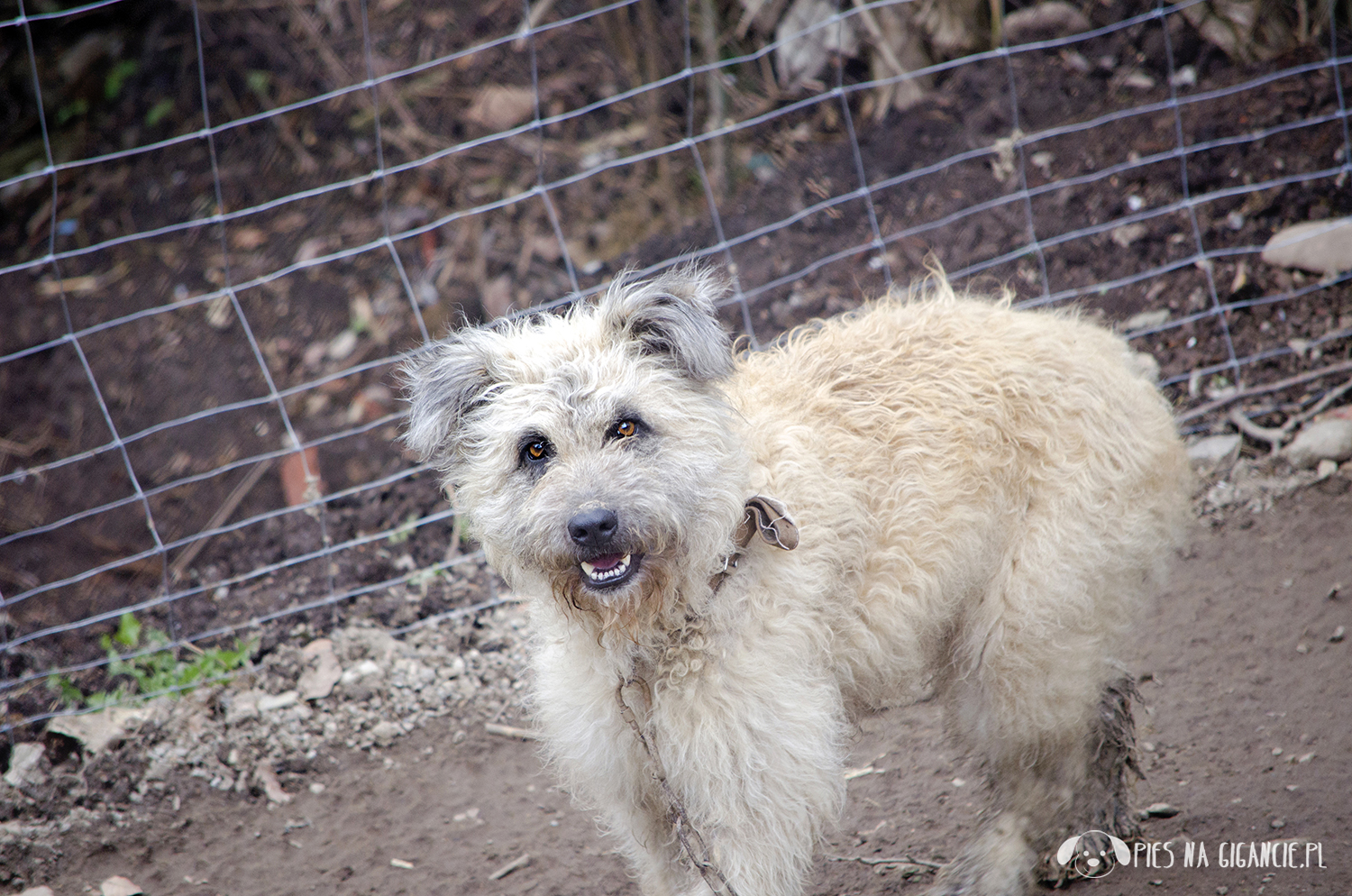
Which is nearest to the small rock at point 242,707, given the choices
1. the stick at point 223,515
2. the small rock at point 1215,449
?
the stick at point 223,515

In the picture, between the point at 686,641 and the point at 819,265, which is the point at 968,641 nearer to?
the point at 686,641

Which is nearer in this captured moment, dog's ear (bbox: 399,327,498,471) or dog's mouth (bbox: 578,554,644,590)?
dog's mouth (bbox: 578,554,644,590)

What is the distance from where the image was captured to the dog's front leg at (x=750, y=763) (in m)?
2.55

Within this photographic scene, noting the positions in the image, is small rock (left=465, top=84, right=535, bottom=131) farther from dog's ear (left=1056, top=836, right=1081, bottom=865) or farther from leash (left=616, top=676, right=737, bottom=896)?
dog's ear (left=1056, top=836, right=1081, bottom=865)

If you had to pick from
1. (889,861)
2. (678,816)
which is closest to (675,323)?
(678,816)

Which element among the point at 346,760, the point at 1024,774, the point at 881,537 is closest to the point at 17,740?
the point at 346,760

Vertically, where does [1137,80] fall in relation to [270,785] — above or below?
above

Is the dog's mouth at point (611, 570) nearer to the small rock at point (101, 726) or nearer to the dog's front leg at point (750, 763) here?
the dog's front leg at point (750, 763)

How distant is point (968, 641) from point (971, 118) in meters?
4.03

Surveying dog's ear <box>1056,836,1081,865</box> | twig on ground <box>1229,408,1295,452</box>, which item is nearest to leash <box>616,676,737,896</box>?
dog's ear <box>1056,836,1081,865</box>

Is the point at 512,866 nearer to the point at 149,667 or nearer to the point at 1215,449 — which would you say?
the point at 149,667

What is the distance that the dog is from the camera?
2580mm

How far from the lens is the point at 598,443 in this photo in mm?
2639

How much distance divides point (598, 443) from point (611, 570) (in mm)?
337
